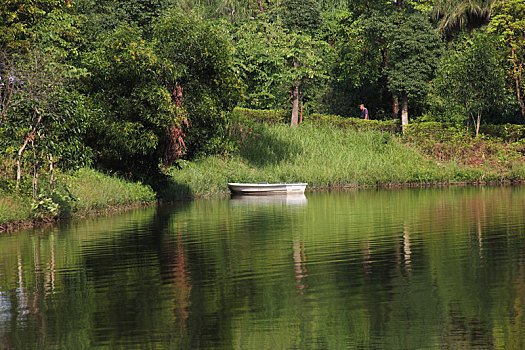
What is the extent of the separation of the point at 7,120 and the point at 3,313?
51.1ft

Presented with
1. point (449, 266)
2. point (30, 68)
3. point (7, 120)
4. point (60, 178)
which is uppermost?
point (30, 68)

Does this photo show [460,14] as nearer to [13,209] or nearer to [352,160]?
[352,160]

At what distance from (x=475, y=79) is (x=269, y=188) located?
18.7 m

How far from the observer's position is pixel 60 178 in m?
30.0

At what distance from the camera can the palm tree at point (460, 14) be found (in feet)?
200

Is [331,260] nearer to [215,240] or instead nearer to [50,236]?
[215,240]

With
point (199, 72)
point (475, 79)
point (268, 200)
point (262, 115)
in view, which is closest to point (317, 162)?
point (262, 115)

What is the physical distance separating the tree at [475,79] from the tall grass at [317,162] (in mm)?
5055

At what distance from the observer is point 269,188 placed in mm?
43625

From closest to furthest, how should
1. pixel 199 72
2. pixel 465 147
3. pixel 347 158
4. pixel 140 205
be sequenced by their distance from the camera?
pixel 140 205, pixel 199 72, pixel 347 158, pixel 465 147

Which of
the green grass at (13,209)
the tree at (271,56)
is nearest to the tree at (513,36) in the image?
the tree at (271,56)

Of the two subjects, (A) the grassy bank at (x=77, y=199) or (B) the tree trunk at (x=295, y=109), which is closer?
(A) the grassy bank at (x=77, y=199)

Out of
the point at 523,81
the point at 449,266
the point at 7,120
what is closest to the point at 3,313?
the point at 449,266

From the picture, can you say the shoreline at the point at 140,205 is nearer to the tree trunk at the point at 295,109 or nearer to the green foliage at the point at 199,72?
the green foliage at the point at 199,72
